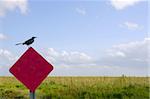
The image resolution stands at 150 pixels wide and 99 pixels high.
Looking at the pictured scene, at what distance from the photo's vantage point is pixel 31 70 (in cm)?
786

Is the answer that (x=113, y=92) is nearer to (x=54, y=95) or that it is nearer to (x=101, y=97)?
(x=101, y=97)

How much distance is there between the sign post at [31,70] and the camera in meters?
7.84

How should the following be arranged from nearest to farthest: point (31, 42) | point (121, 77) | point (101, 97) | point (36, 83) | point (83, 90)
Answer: point (36, 83) → point (31, 42) → point (101, 97) → point (83, 90) → point (121, 77)

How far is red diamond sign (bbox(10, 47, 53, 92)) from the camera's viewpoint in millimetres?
7836

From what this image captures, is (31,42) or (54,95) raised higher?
(31,42)

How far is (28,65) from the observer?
25.8 ft

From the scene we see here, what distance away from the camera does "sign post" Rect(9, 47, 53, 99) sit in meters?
7.84

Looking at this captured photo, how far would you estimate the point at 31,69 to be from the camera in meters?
7.86

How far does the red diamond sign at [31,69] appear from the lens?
25.7ft

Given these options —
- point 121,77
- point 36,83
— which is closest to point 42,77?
point 36,83

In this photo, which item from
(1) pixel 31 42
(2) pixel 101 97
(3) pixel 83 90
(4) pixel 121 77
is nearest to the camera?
(1) pixel 31 42

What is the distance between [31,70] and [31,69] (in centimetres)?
2

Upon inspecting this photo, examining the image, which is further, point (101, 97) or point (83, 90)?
point (83, 90)

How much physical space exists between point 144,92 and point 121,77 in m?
5.57
